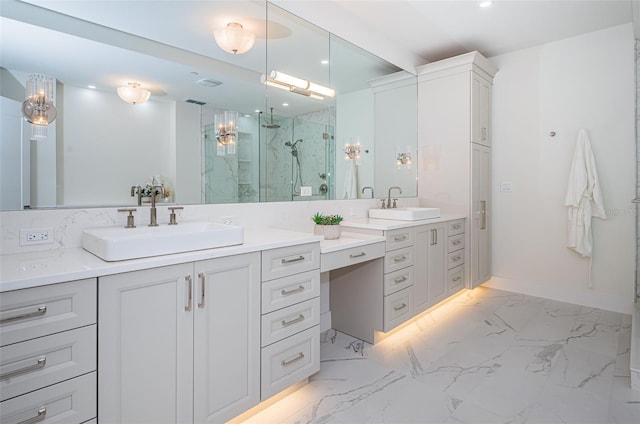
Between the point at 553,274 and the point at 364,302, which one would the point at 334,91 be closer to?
the point at 364,302

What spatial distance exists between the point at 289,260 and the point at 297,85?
1469 mm

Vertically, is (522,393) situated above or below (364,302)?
below

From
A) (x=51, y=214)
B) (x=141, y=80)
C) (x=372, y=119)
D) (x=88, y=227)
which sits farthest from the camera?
(x=372, y=119)

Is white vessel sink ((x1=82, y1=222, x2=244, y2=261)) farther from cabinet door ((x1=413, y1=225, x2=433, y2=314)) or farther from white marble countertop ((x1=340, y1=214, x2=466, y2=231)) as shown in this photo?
cabinet door ((x1=413, y1=225, x2=433, y2=314))

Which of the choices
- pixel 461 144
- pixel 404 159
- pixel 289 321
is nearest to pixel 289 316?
pixel 289 321

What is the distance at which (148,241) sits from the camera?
4.40ft

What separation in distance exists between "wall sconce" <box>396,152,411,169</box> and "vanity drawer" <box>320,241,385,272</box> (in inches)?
58.0

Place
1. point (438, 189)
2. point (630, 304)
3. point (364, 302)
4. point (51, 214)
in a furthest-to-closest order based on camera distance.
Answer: point (438, 189) < point (630, 304) < point (364, 302) < point (51, 214)

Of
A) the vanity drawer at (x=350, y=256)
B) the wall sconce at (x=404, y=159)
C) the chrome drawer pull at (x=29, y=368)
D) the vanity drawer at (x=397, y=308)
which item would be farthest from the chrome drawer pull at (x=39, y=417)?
the wall sconce at (x=404, y=159)

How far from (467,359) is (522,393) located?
1.38ft

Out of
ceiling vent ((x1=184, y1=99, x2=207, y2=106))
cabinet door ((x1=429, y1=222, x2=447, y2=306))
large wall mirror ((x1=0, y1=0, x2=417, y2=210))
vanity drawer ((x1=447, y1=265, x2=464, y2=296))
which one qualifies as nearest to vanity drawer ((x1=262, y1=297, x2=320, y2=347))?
large wall mirror ((x1=0, y1=0, x2=417, y2=210))

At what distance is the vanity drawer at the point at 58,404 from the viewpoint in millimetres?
1036

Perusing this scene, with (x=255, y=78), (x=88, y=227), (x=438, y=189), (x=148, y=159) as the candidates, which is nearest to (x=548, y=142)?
(x=438, y=189)

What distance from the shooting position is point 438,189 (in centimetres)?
376
